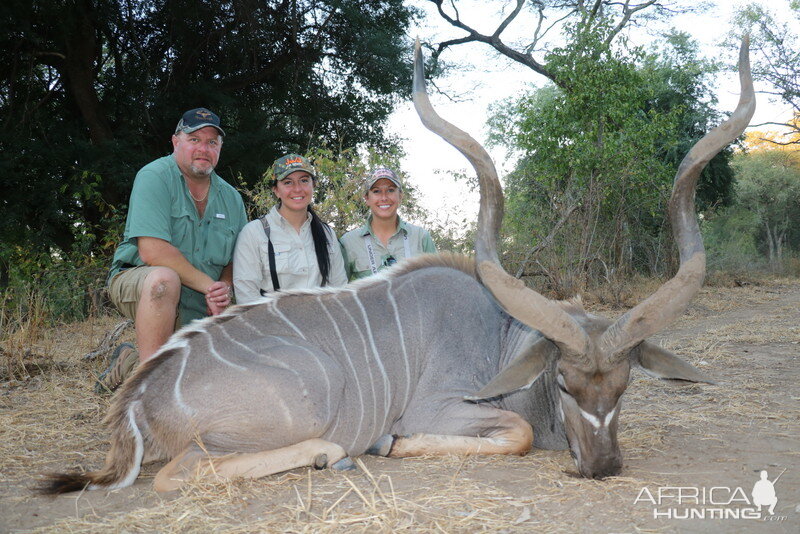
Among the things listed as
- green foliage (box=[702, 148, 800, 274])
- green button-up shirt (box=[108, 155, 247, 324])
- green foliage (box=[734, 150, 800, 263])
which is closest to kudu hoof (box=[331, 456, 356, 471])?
green button-up shirt (box=[108, 155, 247, 324])

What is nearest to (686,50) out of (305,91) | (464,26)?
(464,26)

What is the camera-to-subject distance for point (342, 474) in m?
2.54

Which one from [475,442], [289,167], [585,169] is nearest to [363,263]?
[289,167]

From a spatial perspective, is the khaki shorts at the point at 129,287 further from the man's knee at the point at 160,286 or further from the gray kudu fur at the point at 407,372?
the gray kudu fur at the point at 407,372

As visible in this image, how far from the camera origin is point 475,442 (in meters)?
2.75

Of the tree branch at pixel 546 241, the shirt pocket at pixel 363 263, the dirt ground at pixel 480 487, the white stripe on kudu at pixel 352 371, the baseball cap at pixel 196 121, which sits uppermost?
the baseball cap at pixel 196 121

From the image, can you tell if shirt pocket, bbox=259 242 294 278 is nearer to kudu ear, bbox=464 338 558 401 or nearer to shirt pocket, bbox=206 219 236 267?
shirt pocket, bbox=206 219 236 267

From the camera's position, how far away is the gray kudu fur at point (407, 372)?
8.20ft

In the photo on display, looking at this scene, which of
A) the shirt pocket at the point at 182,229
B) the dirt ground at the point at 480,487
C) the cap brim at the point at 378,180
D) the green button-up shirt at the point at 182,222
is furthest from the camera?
the cap brim at the point at 378,180

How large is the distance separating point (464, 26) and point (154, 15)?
8743 mm

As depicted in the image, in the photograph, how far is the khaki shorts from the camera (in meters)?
3.48

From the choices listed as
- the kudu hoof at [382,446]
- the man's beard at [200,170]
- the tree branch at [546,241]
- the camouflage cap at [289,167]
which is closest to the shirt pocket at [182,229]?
the man's beard at [200,170]

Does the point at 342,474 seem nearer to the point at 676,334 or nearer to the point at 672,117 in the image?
the point at 676,334

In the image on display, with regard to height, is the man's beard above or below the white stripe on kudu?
above
